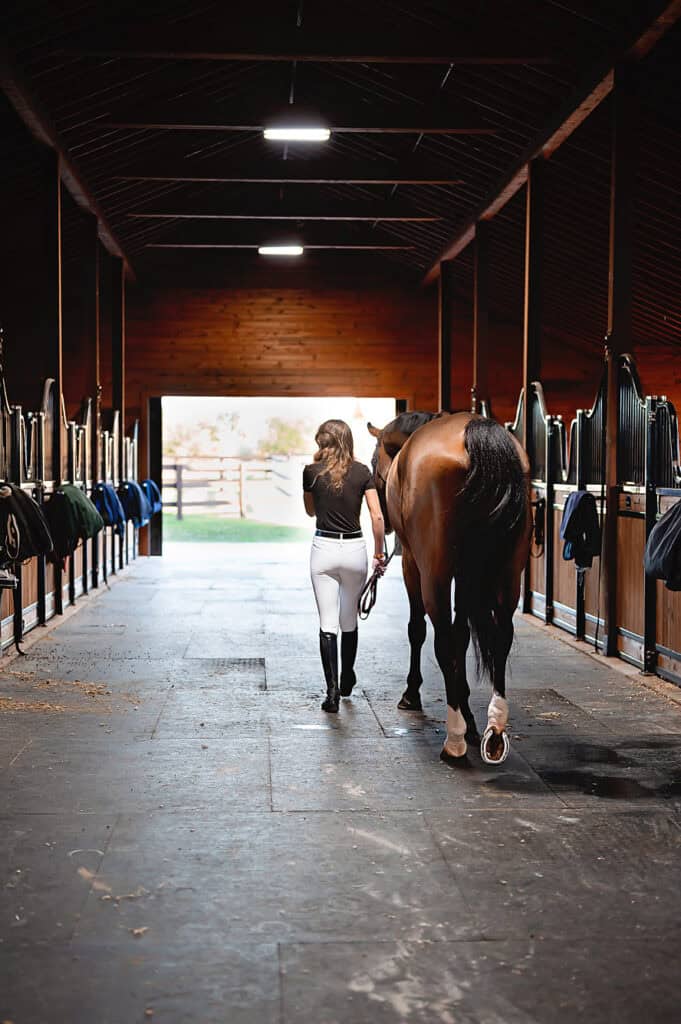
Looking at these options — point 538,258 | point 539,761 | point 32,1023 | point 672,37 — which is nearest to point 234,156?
point 538,258

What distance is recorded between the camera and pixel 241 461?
2675 centimetres

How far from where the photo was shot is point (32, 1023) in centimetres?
219

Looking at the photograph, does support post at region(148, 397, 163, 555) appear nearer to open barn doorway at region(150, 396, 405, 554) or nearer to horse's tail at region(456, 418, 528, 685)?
open barn doorway at region(150, 396, 405, 554)

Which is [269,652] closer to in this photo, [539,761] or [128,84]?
[539,761]

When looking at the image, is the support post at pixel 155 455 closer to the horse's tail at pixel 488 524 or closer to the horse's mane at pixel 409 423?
the horse's mane at pixel 409 423

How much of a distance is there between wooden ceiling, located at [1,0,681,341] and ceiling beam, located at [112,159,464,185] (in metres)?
0.02

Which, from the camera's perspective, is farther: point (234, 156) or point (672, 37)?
point (234, 156)

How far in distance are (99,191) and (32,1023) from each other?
36.3 feet

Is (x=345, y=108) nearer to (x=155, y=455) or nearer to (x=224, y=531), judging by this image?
(x=155, y=455)

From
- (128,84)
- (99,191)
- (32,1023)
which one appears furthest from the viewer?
(99,191)

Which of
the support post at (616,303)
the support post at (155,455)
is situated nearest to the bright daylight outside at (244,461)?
the support post at (155,455)

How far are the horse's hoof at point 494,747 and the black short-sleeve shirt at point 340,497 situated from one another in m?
1.45

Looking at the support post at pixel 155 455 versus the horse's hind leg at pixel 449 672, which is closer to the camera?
the horse's hind leg at pixel 449 672

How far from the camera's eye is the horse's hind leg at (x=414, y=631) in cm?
525
